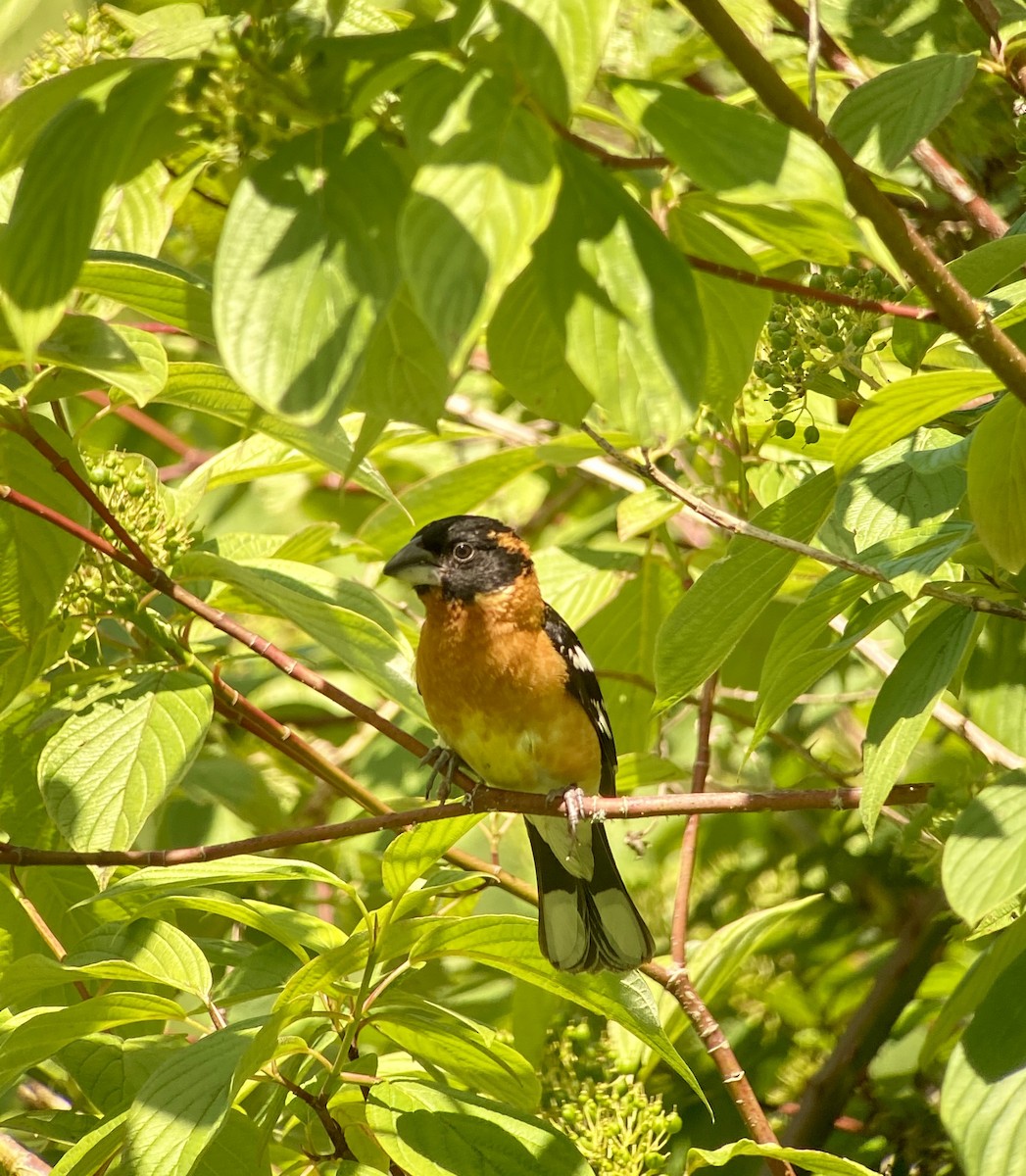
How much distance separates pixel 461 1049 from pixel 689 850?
0.97m

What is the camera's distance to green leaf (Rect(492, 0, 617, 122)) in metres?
1.42

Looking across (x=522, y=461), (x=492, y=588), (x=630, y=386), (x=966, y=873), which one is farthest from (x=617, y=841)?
(x=630, y=386)

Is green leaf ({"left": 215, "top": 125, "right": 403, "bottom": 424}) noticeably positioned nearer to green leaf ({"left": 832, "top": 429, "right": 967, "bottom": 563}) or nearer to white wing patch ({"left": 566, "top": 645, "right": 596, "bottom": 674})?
green leaf ({"left": 832, "top": 429, "right": 967, "bottom": 563})

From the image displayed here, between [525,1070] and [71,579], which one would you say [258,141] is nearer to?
[71,579]

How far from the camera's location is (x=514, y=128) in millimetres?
1481

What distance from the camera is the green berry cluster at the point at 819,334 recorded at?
2539 mm

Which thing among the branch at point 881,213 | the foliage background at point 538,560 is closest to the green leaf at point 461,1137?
the foliage background at point 538,560

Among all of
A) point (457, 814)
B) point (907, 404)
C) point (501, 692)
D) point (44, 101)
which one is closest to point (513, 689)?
point (501, 692)

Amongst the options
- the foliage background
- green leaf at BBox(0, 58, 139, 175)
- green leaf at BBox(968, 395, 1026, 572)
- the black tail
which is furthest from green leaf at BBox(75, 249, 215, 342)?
the black tail

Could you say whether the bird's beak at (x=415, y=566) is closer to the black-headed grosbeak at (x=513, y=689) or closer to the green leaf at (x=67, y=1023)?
the black-headed grosbeak at (x=513, y=689)

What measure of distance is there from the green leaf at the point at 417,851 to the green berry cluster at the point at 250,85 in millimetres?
1425

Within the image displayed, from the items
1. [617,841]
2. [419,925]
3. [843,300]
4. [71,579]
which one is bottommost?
[617,841]

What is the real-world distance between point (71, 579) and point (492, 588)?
165cm

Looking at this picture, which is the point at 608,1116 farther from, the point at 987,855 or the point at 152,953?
the point at 987,855
